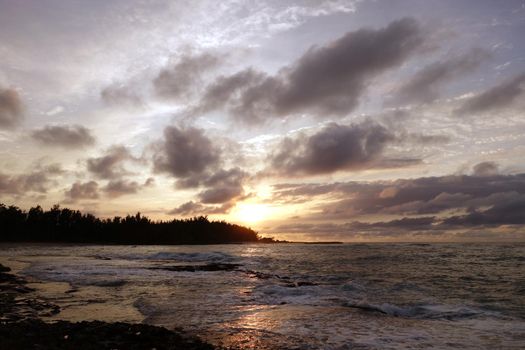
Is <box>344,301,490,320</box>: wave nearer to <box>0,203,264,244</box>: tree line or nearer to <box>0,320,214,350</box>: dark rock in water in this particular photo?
<box>0,320,214,350</box>: dark rock in water

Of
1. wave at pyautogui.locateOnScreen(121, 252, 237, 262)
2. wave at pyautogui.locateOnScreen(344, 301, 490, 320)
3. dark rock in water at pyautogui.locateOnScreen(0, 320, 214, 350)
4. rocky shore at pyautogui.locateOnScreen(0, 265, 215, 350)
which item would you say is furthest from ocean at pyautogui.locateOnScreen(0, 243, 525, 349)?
wave at pyautogui.locateOnScreen(121, 252, 237, 262)

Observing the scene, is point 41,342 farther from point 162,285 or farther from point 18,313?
point 162,285

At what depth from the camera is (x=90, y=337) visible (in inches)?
489

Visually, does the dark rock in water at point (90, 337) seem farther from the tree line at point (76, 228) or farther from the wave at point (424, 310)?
the tree line at point (76, 228)

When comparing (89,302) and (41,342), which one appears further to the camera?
(89,302)

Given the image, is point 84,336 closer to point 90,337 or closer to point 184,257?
point 90,337

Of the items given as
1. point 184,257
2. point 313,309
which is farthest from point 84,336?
point 184,257

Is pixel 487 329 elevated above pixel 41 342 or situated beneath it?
situated beneath

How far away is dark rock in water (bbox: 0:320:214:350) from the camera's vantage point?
11398mm

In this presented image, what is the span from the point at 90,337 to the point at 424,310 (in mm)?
16278

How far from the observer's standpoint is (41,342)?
37.7 ft

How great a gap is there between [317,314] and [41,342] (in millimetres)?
11783

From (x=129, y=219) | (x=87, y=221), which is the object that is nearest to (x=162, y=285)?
(x=87, y=221)

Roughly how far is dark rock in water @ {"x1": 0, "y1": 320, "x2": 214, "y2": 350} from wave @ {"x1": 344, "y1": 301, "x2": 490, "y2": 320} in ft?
37.0
